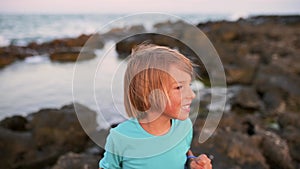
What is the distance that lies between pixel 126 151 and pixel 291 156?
2.61 metres

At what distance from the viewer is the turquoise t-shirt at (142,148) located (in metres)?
1.08

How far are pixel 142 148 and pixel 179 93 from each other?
24 cm

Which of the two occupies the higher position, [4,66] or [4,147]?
[4,147]

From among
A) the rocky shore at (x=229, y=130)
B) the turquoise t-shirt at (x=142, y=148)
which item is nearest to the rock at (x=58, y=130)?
the rocky shore at (x=229, y=130)

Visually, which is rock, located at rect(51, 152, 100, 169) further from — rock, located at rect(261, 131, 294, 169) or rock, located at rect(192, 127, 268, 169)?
rock, located at rect(261, 131, 294, 169)

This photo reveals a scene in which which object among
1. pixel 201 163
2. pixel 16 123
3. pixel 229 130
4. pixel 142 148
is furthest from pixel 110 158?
pixel 16 123

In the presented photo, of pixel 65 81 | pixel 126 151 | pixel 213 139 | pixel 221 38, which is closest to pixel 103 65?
pixel 126 151

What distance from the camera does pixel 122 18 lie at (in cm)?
111

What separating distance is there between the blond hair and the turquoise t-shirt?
0.34 feet

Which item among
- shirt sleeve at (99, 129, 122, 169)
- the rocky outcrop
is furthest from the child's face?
the rocky outcrop

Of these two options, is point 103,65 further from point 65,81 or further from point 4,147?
point 65,81

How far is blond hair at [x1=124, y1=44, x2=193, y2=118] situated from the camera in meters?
1.02

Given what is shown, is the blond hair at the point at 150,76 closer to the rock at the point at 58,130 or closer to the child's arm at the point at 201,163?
the child's arm at the point at 201,163

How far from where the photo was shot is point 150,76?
1022mm
